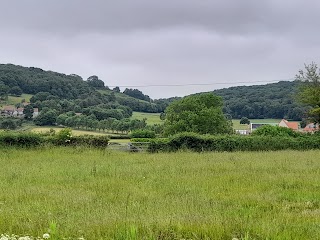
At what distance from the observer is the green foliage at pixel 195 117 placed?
58.3 metres

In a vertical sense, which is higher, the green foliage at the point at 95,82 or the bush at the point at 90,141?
the green foliage at the point at 95,82

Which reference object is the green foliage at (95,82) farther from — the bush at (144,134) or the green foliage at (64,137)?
the green foliage at (64,137)

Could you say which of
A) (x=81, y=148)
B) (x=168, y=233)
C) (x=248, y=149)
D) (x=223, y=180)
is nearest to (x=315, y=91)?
(x=248, y=149)

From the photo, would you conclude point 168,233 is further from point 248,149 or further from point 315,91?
point 315,91

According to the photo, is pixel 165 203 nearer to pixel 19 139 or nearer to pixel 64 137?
pixel 19 139

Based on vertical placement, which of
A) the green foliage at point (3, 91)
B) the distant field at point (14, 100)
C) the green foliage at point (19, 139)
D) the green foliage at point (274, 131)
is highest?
the green foliage at point (3, 91)

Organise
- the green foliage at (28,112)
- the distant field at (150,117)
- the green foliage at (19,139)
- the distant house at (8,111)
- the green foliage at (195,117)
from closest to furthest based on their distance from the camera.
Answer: the green foliage at (19,139) → the green foliage at (195,117) → the green foliage at (28,112) → the distant house at (8,111) → the distant field at (150,117)

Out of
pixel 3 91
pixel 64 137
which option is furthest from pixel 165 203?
pixel 3 91

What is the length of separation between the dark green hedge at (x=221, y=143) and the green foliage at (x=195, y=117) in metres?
23.7

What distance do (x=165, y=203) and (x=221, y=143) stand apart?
2466 cm

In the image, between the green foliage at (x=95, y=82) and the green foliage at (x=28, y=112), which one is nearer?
the green foliage at (x=28, y=112)

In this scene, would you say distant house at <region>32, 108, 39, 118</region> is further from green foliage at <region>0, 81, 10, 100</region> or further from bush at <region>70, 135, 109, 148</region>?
bush at <region>70, 135, 109, 148</region>

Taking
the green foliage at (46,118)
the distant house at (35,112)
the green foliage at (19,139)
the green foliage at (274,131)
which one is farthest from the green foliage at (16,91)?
the green foliage at (19,139)

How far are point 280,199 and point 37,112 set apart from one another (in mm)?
69299
